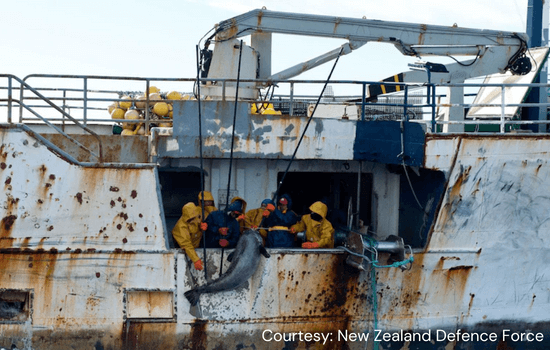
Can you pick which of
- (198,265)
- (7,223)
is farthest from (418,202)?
(7,223)

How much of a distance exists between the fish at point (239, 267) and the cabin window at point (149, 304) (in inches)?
11.5

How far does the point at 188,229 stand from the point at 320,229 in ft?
6.17

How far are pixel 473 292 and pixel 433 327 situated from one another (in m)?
0.79

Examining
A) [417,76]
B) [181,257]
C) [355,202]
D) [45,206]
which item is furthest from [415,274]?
[45,206]

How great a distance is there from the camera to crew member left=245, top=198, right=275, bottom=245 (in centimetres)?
816

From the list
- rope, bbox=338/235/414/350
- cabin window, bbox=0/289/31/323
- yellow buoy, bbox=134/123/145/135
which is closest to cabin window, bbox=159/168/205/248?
yellow buoy, bbox=134/123/145/135

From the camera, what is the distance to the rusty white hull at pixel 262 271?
24.9 feet

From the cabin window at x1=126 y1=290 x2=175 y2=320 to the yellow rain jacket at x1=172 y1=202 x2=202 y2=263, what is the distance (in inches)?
25.9

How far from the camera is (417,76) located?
427 inches

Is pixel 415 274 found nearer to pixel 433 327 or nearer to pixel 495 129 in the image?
pixel 433 327

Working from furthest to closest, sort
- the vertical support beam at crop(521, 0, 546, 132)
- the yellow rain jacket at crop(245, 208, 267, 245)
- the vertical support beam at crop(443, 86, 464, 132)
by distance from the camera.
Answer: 1. the vertical support beam at crop(521, 0, 546, 132)
2. the vertical support beam at crop(443, 86, 464, 132)
3. the yellow rain jacket at crop(245, 208, 267, 245)

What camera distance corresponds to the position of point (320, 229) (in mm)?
8453

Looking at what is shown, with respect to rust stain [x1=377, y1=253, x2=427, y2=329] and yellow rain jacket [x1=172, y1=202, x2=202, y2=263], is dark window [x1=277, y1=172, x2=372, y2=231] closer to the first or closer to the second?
rust stain [x1=377, y1=253, x2=427, y2=329]

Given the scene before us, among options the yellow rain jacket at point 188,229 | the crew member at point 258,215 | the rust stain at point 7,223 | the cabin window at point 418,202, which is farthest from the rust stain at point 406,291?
the rust stain at point 7,223
